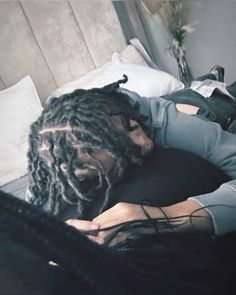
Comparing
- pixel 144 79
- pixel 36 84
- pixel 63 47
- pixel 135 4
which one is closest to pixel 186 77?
pixel 144 79

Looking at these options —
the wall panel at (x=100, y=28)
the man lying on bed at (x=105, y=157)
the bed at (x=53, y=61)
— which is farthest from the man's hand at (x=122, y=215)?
the wall panel at (x=100, y=28)

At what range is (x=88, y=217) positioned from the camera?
27.0 inches

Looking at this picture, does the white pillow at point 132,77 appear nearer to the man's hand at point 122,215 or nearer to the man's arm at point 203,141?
the man's arm at point 203,141

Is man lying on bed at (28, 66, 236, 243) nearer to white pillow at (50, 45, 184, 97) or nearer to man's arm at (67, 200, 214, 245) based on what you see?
man's arm at (67, 200, 214, 245)

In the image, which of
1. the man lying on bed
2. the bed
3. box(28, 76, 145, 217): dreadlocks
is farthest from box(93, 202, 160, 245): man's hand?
the bed

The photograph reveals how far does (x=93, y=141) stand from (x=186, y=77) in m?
1.19

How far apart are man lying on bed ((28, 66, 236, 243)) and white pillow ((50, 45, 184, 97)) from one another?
2.09 ft

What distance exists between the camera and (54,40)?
1.75 metres

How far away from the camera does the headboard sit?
1665mm

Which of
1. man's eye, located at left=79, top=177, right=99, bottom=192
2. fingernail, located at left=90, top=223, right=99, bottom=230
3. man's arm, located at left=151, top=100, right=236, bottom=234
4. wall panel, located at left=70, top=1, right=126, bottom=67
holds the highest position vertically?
wall panel, located at left=70, top=1, right=126, bottom=67

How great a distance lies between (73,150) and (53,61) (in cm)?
116

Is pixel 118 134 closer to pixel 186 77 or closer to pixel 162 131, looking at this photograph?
pixel 162 131

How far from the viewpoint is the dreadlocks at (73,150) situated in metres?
0.71

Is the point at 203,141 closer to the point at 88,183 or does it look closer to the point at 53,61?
the point at 88,183
